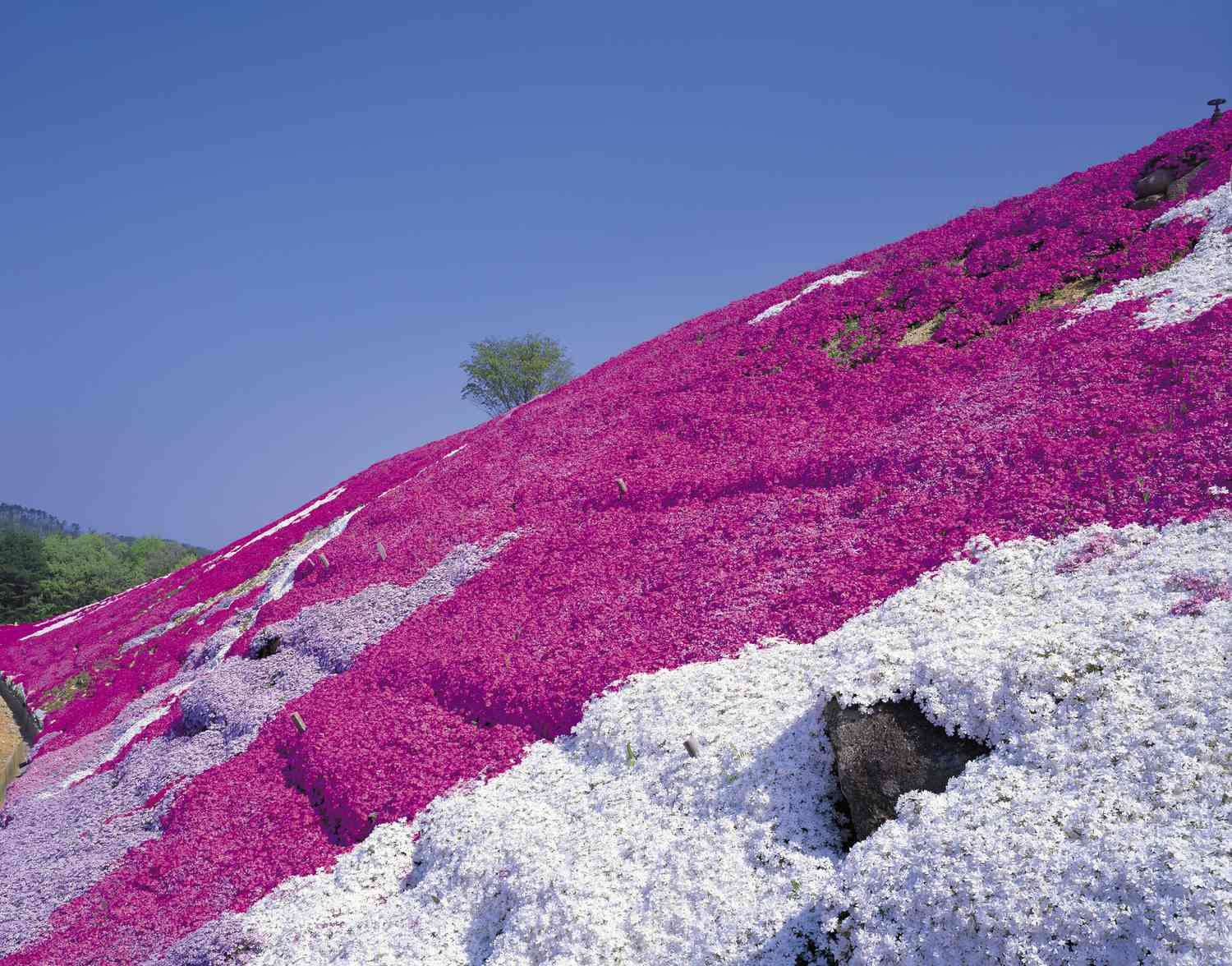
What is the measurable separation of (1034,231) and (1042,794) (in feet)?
78.9

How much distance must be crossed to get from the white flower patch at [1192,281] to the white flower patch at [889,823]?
28.3 ft

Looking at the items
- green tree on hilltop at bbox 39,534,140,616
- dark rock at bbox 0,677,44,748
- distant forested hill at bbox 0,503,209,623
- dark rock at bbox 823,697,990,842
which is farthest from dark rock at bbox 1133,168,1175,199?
green tree on hilltop at bbox 39,534,140,616

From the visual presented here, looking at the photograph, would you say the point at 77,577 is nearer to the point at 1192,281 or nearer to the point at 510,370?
the point at 510,370

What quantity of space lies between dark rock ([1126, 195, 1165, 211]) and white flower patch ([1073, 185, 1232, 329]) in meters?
1.62

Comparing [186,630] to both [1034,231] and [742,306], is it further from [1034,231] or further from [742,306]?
[1034,231]

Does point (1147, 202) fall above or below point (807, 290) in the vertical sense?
below

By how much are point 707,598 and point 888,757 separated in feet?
22.1

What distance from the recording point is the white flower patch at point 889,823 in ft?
22.2

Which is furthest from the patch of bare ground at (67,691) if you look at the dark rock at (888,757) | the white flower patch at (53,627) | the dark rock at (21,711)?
the dark rock at (888,757)

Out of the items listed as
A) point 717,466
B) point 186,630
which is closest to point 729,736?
point 717,466

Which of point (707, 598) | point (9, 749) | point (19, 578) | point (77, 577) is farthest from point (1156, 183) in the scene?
point (19, 578)

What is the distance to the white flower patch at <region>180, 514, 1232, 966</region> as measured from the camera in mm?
6758

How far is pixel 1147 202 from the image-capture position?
24172 millimetres

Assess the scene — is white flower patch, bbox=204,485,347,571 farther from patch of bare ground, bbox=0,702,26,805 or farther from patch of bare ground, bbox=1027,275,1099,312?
patch of bare ground, bbox=1027,275,1099,312
